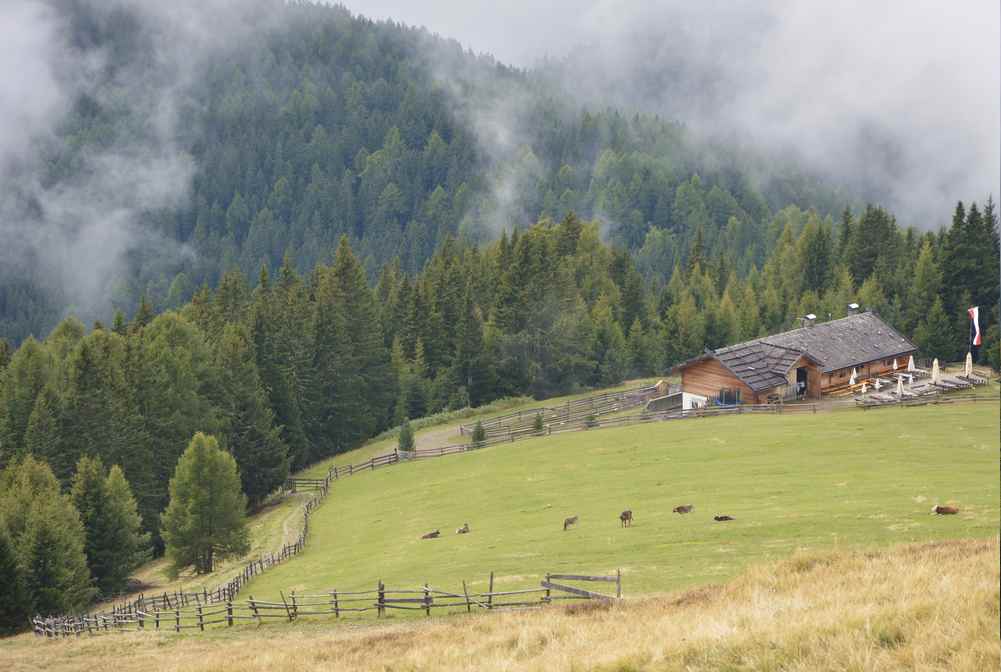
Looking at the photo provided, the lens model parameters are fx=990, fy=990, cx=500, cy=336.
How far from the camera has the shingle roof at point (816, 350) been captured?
7744 cm

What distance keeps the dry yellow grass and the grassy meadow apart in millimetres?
4139

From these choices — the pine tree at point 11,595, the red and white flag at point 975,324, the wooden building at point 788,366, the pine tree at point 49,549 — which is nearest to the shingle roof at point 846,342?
the wooden building at point 788,366

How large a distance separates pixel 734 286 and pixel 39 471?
96.3 metres

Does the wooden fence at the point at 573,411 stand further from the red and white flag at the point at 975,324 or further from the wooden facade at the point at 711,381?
the red and white flag at the point at 975,324

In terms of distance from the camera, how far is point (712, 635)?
19109 millimetres

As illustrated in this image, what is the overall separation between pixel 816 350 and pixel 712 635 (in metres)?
65.6

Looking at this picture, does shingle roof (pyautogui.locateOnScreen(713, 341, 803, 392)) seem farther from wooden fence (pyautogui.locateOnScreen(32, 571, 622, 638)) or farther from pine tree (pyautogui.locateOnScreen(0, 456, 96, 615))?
pine tree (pyautogui.locateOnScreen(0, 456, 96, 615))

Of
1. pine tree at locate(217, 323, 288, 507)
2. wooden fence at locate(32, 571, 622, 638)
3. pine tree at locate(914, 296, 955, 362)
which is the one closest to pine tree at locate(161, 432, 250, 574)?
wooden fence at locate(32, 571, 622, 638)

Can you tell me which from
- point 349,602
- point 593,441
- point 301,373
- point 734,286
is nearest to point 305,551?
point 349,602

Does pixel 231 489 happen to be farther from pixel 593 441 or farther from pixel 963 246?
pixel 963 246

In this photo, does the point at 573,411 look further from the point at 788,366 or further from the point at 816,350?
the point at 816,350

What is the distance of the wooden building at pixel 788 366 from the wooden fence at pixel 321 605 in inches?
1738

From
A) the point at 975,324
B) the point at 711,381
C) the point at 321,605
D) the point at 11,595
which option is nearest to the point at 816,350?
the point at 711,381

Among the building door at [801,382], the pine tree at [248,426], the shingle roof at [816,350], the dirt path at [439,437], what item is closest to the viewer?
the shingle roof at [816,350]
